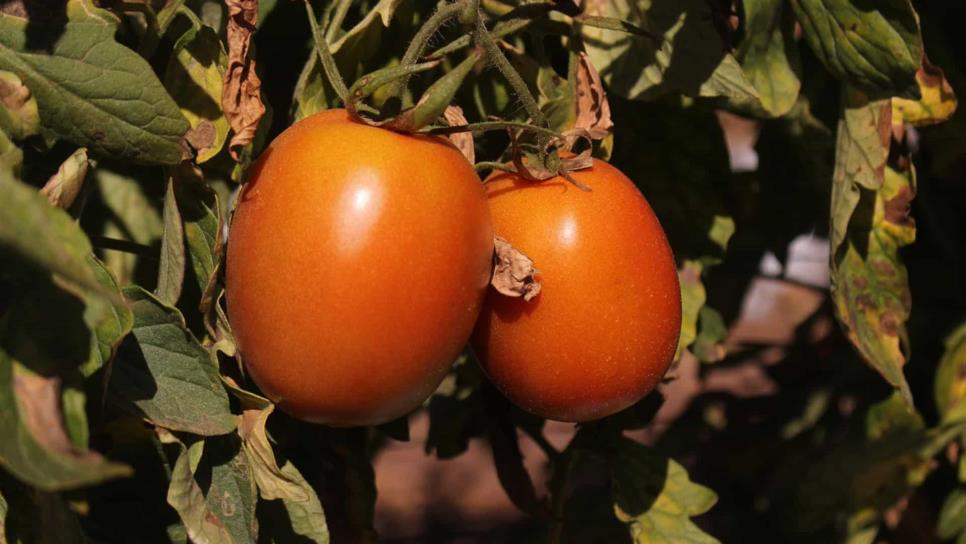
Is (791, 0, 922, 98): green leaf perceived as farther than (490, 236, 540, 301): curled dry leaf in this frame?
Yes

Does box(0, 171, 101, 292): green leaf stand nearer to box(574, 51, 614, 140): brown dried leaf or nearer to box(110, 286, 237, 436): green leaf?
box(110, 286, 237, 436): green leaf

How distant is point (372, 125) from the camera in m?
0.73

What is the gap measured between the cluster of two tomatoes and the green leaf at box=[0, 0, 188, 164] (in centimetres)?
7

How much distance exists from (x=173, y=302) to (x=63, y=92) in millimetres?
162

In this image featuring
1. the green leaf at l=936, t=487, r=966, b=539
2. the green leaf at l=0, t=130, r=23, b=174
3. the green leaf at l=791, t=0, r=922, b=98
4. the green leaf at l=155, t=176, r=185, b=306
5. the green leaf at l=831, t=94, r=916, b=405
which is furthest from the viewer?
the green leaf at l=936, t=487, r=966, b=539

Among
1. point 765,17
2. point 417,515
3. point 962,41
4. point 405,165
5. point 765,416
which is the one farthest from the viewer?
point 417,515

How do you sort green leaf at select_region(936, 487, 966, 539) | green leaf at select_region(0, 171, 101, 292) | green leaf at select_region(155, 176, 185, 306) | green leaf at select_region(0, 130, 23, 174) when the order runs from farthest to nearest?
1. green leaf at select_region(936, 487, 966, 539)
2. green leaf at select_region(155, 176, 185, 306)
3. green leaf at select_region(0, 130, 23, 174)
4. green leaf at select_region(0, 171, 101, 292)

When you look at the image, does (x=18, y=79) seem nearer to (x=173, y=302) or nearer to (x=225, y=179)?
(x=173, y=302)

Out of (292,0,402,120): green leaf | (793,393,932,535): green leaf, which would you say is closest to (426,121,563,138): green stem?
(292,0,402,120): green leaf

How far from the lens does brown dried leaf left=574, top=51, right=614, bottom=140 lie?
0.88 meters

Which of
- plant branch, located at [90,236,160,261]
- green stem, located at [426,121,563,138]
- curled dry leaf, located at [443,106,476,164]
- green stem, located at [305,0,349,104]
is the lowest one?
plant branch, located at [90,236,160,261]

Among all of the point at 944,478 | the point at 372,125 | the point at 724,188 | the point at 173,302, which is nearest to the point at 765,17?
the point at 724,188

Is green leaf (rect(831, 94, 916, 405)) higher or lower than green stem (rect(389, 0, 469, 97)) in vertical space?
lower

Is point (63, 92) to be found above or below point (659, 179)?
above
